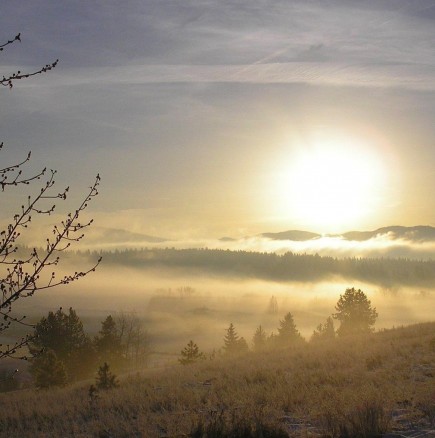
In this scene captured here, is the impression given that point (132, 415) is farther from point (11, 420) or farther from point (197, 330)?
point (197, 330)

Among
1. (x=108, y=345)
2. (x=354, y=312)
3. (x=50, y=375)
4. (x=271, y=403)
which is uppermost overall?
(x=354, y=312)

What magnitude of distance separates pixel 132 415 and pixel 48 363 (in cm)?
2137

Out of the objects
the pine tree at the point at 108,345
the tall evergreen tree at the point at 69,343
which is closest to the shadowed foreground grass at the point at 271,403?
the tall evergreen tree at the point at 69,343

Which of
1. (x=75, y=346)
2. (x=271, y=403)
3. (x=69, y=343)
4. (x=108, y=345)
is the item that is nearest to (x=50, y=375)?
(x=69, y=343)

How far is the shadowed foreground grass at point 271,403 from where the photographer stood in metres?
9.86

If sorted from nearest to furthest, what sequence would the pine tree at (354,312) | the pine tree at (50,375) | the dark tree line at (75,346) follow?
the pine tree at (50,375), the dark tree line at (75,346), the pine tree at (354,312)

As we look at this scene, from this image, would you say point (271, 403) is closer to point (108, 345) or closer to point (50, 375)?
point (50, 375)

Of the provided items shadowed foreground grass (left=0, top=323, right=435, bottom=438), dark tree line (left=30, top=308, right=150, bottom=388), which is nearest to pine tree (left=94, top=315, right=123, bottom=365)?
dark tree line (left=30, top=308, right=150, bottom=388)

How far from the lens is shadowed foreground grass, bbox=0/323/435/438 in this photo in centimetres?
986

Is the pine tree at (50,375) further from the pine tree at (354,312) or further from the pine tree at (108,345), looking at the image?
the pine tree at (354,312)

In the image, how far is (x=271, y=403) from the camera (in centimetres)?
1288

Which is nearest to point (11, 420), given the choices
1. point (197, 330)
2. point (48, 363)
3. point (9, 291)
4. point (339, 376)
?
point (339, 376)

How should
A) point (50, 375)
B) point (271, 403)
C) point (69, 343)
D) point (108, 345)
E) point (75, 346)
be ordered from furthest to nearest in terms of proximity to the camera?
point (108, 345)
point (75, 346)
point (69, 343)
point (50, 375)
point (271, 403)

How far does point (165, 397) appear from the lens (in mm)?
15055
